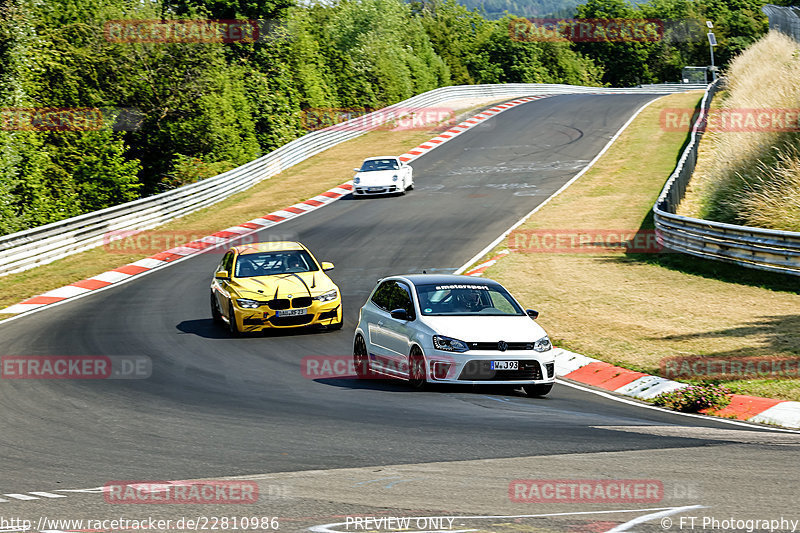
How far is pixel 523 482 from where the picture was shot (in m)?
7.16

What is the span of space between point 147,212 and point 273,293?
54.0 feet

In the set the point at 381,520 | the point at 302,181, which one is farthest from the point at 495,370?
the point at 302,181

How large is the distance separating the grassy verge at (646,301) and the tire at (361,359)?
3500 mm

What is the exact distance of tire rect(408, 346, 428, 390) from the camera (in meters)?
11.8

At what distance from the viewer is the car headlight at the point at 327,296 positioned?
649 inches

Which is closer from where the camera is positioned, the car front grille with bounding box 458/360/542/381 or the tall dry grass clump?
the car front grille with bounding box 458/360/542/381

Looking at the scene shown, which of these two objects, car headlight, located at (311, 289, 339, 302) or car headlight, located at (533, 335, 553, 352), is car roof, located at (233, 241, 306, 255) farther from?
car headlight, located at (533, 335, 553, 352)

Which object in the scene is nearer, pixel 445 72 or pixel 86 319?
pixel 86 319

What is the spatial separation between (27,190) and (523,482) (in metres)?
36.7

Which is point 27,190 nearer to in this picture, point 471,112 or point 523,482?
point 471,112

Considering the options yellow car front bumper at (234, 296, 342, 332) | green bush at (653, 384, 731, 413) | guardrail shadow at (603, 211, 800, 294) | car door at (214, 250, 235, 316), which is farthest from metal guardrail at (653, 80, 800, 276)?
car door at (214, 250, 235, 316)

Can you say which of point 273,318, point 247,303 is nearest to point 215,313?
point 247,303

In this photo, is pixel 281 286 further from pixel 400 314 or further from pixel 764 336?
pixel 764 336

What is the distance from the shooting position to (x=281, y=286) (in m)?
16.6
